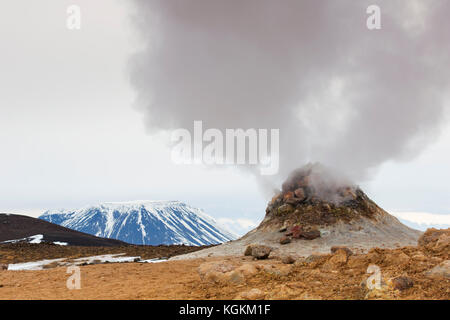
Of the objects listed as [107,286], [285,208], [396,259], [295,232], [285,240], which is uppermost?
[285,208]

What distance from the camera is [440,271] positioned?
9.71 meters

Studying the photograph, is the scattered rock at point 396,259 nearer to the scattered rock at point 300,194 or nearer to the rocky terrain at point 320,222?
the rocky terrain at point 320,222

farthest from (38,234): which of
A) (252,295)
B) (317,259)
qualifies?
(252,295)

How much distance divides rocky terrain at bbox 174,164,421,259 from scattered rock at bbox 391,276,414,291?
1378 centimetres

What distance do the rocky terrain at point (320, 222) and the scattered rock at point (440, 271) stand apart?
12.6 metres

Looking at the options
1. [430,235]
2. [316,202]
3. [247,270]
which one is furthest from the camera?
[316,202]

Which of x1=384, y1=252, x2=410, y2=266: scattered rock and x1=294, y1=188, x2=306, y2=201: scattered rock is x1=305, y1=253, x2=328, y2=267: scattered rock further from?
x1=294, y1=188, x2=306, y2=201: scattered rock

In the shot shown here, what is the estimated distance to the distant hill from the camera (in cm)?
5628

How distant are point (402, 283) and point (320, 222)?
811 inches

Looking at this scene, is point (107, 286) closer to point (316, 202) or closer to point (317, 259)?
point (317, 259)

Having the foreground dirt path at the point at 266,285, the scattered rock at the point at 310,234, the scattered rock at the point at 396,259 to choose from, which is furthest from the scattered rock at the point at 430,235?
the scattered rock at the point at 310,234

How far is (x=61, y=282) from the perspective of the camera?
1473 cm

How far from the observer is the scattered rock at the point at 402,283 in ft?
28.1
